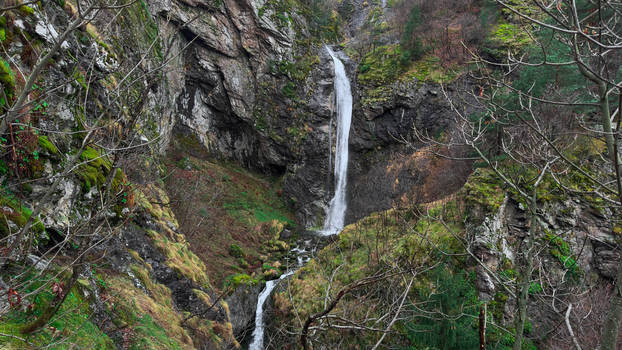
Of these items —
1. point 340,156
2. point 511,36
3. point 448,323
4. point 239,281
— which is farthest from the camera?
point 340,156

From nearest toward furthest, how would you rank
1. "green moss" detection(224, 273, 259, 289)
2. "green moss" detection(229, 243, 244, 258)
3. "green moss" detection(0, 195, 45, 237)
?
"green moss" detection(0, 195, 45, 237), "green moss" detection(224, 273, 259, 289), "green moss" detection(229, 243, 244, 258)

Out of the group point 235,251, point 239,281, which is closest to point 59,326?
point 239,281

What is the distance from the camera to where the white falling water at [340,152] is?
19.2m

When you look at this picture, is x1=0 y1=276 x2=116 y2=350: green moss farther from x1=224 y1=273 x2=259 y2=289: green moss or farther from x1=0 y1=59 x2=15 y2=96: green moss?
x1=224 y1=273 x2=259 y2=289: green moss

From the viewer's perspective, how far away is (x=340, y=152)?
811 inches

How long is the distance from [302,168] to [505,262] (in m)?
14.8

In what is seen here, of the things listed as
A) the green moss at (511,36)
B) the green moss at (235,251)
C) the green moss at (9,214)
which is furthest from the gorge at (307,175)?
the green moss at (235,251)

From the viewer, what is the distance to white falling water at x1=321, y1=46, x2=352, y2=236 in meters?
19.2

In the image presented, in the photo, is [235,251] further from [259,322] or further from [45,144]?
[45,144]

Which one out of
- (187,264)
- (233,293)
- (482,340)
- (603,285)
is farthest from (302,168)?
(482,340)

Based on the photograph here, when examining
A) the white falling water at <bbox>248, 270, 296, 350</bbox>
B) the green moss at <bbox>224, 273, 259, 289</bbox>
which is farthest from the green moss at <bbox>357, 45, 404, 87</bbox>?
the green moss at <bbox>224, 273, 259, 289</bbox>

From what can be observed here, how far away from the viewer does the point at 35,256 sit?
11.7 ft

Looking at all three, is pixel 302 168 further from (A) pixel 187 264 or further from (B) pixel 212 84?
(A) pixel 187 264

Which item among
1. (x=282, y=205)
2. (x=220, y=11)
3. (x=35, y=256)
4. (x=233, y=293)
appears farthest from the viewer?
(x=282, y=205)
